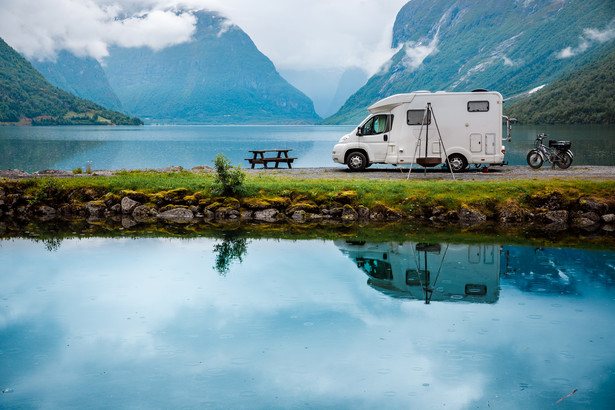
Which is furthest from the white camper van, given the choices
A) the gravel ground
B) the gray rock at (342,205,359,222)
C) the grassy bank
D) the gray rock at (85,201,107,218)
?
the gray rock at (85,201,107,218)

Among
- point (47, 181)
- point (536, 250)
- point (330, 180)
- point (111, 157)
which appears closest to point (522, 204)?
point (536, 250)

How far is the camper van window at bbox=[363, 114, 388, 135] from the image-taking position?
27406 millimetres

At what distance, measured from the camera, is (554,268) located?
14.5m

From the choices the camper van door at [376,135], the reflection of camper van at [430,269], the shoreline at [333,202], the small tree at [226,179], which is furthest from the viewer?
the camper van door at [376,135]

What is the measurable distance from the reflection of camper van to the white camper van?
9.10 metres

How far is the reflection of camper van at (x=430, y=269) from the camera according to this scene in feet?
41.9

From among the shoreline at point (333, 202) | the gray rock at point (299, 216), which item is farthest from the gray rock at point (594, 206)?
the gray rock at point (299, 216)

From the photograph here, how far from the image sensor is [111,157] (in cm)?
6869

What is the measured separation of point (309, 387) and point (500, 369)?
310 cm

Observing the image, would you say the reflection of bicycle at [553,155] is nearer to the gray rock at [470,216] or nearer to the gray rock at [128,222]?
the gray rock at [470,216]

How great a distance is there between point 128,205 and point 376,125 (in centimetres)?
1269

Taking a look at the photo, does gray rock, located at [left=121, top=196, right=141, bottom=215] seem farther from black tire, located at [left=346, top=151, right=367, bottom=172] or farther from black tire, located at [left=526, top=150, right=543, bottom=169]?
black tire, located at [left=526, top=150, right=543, bottom=169]

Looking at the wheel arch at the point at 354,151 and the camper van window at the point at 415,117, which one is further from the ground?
the camper van window at the point at 415,117

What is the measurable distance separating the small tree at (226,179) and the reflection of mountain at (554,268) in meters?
10.9
